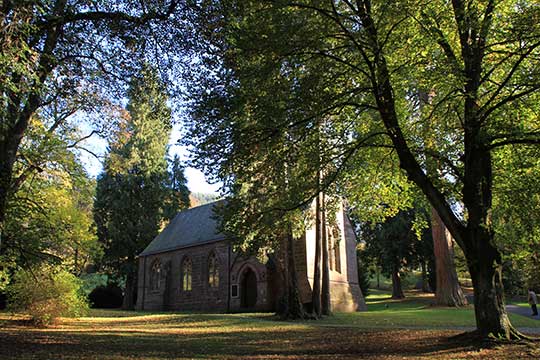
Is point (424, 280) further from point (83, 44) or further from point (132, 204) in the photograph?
point (83, 44)

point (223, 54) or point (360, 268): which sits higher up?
point (223, 54)

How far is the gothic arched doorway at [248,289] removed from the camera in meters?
32.4

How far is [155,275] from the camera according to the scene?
41.3 meters

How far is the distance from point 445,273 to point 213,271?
56.1 ft

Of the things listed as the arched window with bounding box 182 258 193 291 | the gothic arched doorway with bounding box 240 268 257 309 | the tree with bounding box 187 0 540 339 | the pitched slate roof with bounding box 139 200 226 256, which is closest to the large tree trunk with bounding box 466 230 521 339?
the tree with bounding box 187 0 540 339

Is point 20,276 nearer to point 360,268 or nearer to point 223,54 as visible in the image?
point 223,54

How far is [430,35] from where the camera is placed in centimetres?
1006

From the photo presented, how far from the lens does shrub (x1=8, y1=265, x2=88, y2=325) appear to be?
17984mm

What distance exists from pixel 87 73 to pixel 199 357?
314 inches

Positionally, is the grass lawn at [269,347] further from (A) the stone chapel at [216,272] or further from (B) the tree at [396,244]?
(B) the tree at [396,244]

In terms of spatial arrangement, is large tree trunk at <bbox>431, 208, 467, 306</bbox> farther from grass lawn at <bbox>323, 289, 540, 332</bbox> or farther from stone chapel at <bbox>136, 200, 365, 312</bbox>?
stone chapel at <bbox>136, 200, 365, 312</bbox>

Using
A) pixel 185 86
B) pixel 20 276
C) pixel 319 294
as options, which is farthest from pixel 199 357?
pixel 319 294

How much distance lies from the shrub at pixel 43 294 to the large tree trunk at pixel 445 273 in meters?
21.3

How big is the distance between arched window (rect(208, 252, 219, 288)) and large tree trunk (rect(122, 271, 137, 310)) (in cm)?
1359
